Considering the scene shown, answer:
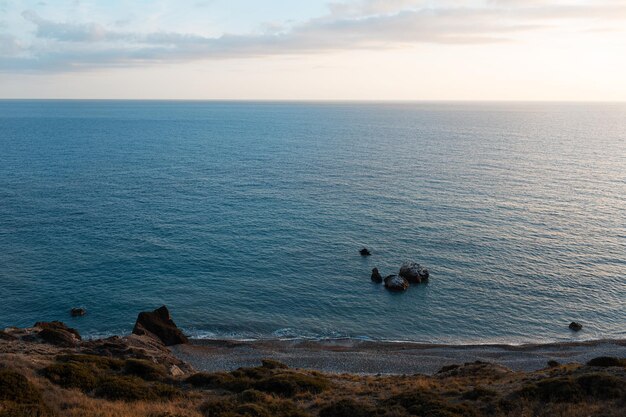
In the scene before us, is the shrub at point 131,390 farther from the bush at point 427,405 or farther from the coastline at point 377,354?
the coastline at point 377,354

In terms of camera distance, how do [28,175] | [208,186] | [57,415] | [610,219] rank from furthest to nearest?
[28,175], [208,186], [610,219], [57,415]

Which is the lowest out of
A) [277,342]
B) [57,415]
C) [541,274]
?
[277,342]

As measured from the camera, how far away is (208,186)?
124 meters

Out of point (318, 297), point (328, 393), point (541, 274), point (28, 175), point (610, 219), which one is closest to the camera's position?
point (328, 393)

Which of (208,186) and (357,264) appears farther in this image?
(208,186)

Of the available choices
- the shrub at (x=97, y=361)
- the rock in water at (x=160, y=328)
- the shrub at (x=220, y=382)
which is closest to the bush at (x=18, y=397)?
the shrub at (x=97, y=361)

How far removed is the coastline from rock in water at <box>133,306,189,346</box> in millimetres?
1273

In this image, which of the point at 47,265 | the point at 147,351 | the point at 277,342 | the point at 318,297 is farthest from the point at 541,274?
the point at 47,265

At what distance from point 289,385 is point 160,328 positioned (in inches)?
1073

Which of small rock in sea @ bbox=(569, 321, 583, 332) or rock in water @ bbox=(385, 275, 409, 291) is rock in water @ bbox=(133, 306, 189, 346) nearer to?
rock in water @ bbox=(385, 275, 409, 291)

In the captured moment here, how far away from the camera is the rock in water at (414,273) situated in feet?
232

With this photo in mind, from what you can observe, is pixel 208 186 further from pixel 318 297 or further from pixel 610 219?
pixel 610 219

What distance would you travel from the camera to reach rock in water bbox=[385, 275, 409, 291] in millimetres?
69062

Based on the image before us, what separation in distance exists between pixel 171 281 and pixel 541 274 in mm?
54128
